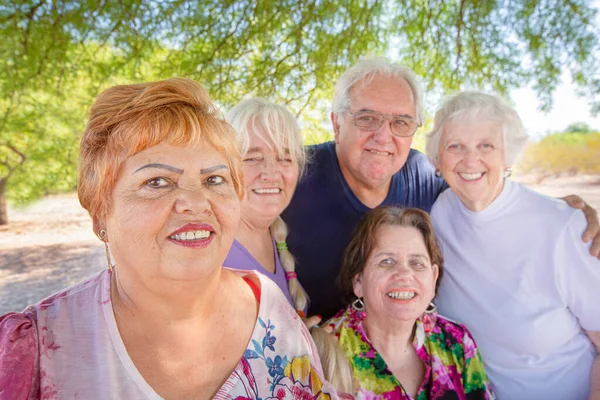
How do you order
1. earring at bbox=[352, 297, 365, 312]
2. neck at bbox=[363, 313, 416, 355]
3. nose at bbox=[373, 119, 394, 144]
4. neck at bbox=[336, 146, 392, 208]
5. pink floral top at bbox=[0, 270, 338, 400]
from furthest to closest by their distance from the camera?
neck at bbox=[336, 146, 392, 208] < nose at bbox=[373, 119, 394, 144] < earring at bbox=[352, 297, 365, 312] < neck at bbox=[363, 313, 416, 355] < pink floral top at bbox=[0, 270, 338, 400]

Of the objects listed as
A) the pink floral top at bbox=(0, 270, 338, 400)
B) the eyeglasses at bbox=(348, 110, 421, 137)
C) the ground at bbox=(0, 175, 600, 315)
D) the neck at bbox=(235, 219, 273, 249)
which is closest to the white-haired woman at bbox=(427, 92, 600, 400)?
the eyeglasses at bbox=(348, 110, 421, 137)

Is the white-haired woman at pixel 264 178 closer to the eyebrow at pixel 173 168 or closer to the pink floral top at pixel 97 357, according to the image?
the pink floral top at pixel 97 357

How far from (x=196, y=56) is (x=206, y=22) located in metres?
0.24

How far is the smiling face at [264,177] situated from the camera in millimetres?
2135

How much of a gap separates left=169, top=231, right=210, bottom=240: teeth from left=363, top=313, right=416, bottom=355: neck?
3.26 feet

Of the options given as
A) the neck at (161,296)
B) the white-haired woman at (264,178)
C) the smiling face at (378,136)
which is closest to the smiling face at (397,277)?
the white-haired woman at (264,178)

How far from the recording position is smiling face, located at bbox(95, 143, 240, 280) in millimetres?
1211

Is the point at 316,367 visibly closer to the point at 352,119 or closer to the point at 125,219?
the point at 125,219

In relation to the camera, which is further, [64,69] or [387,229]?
[64,69]

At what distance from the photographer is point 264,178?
213cm

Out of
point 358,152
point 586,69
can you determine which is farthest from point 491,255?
point 586,69

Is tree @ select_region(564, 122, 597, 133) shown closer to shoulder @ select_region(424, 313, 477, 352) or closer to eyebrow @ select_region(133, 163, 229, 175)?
shoulder @ select_region(424, 313, 477, 352)

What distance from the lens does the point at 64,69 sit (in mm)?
3227

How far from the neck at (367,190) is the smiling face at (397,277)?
51 centimetres
